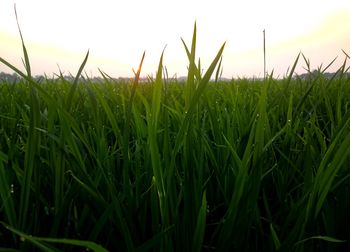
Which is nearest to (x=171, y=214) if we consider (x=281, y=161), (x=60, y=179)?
(x=60, y=179)

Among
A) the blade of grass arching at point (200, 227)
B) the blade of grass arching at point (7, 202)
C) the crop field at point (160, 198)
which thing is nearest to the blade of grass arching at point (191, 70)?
the crop field at point (160, 198)

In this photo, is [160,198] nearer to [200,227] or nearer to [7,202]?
[200,227]

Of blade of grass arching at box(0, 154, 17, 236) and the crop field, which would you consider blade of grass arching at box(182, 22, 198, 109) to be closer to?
the crop field

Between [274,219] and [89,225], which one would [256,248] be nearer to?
[274,219]

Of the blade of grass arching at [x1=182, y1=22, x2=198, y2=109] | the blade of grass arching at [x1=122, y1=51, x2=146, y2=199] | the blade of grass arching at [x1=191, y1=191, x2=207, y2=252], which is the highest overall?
the blade of grass arching at [x1=182, y1=22, x2=198, y2=109]

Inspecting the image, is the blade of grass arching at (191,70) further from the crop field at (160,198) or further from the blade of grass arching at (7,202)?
the blade of grass arching at (7,202)

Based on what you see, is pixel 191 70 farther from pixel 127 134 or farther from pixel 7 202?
pixel 7 202

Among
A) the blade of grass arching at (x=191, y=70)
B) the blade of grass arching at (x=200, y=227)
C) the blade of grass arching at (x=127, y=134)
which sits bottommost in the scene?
the blade of grass arching at (x=200, y=227)

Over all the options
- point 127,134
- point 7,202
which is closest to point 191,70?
point 127,134

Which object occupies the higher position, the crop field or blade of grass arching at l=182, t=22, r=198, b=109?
blade of grass arching at l=182, t=22, r=198, b=109

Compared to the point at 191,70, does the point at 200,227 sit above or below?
below

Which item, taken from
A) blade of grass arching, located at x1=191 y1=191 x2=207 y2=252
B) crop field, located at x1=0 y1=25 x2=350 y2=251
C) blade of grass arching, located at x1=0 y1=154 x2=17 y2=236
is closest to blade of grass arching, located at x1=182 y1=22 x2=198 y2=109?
crop field, located at x1=0 y1=25 x2=350 y2=251

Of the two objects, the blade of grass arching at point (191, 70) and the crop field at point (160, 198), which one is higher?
the blade of grass arching at point (191, 70)

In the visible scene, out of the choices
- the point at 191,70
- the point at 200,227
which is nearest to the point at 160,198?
the point at 200,227
